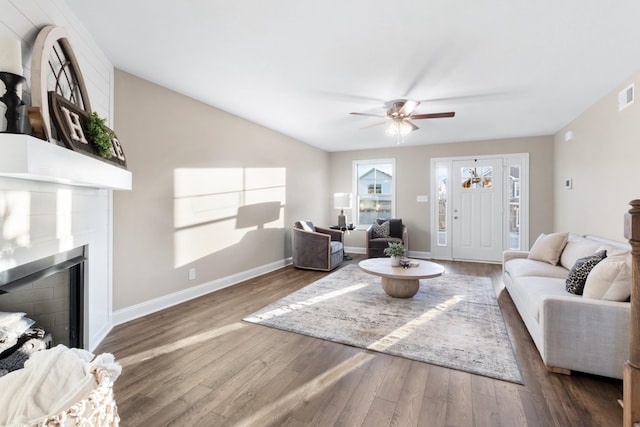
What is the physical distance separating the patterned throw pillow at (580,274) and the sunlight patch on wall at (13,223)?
3.70 m

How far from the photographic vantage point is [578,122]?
4324 mm

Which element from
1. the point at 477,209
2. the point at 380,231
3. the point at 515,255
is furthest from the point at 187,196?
the point at 477,209

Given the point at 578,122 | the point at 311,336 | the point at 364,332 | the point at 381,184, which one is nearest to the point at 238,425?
the point at 311,336

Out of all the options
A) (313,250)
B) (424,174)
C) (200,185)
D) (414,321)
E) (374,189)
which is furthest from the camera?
(374,189)

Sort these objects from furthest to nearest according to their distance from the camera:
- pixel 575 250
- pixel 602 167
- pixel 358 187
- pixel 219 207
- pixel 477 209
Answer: pixel 358 187 < pixel 477 209 < pixel 219 207 < pixel 602 167 < pixel 575 250

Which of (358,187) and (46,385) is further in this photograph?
(358,187)

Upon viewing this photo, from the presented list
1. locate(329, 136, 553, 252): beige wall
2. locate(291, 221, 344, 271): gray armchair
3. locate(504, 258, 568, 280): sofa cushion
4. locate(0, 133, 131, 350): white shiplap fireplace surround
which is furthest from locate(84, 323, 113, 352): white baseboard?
locate(329, 136, 553, 252): beige wall

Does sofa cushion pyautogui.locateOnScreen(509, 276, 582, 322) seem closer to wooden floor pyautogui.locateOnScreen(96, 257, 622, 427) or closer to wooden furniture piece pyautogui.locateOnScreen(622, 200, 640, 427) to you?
wooden floor pyautogui.locateOnScreen(96, 257, 622, 427)

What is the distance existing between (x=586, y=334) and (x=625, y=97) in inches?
105

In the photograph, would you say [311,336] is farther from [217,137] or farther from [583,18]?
[583,18]

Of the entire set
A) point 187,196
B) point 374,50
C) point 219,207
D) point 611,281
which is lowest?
point 611,281

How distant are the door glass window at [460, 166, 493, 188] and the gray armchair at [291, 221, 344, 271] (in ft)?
10.0

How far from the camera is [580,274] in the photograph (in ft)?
7.94

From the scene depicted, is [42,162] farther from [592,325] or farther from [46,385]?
[592,325]
